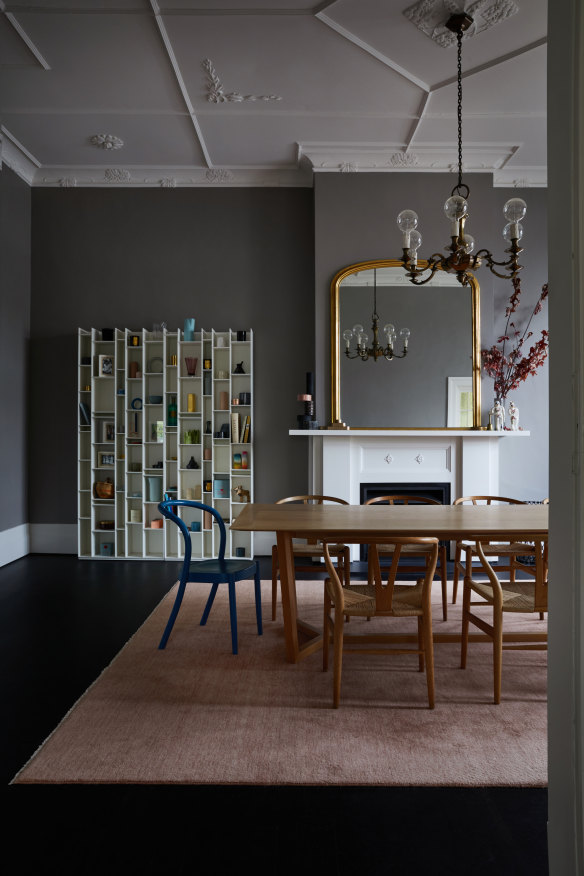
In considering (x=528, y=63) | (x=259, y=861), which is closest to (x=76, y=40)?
(x=528, y=63)

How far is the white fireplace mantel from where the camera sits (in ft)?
18.1

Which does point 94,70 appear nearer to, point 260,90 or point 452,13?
point 260,90

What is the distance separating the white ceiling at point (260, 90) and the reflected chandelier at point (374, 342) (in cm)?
139

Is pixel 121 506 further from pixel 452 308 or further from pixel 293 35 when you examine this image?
pixel 293 35

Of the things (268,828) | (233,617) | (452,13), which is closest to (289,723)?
(268,828)

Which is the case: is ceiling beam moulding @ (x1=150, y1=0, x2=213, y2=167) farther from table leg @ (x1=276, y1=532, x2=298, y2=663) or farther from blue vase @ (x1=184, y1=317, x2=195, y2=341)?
table leg @ (x1=276, y1=532, x2=298, y2=663)

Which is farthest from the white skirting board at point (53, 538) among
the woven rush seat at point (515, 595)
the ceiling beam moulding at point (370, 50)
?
the ceiling beam moulding at point (370, 50)

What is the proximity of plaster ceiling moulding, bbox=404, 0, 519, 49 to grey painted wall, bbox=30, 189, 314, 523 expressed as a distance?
7.38 ft

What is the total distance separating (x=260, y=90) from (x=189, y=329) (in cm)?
213

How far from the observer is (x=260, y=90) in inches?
177

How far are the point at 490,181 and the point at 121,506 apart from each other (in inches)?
187

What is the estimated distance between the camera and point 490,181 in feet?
18.4

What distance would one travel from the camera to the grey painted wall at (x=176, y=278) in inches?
232

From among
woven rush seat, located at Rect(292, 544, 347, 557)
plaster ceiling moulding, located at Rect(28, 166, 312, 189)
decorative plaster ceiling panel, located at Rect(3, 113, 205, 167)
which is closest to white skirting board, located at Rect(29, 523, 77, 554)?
woven rush seat, located at Rect(292, 544, 347, 557)
